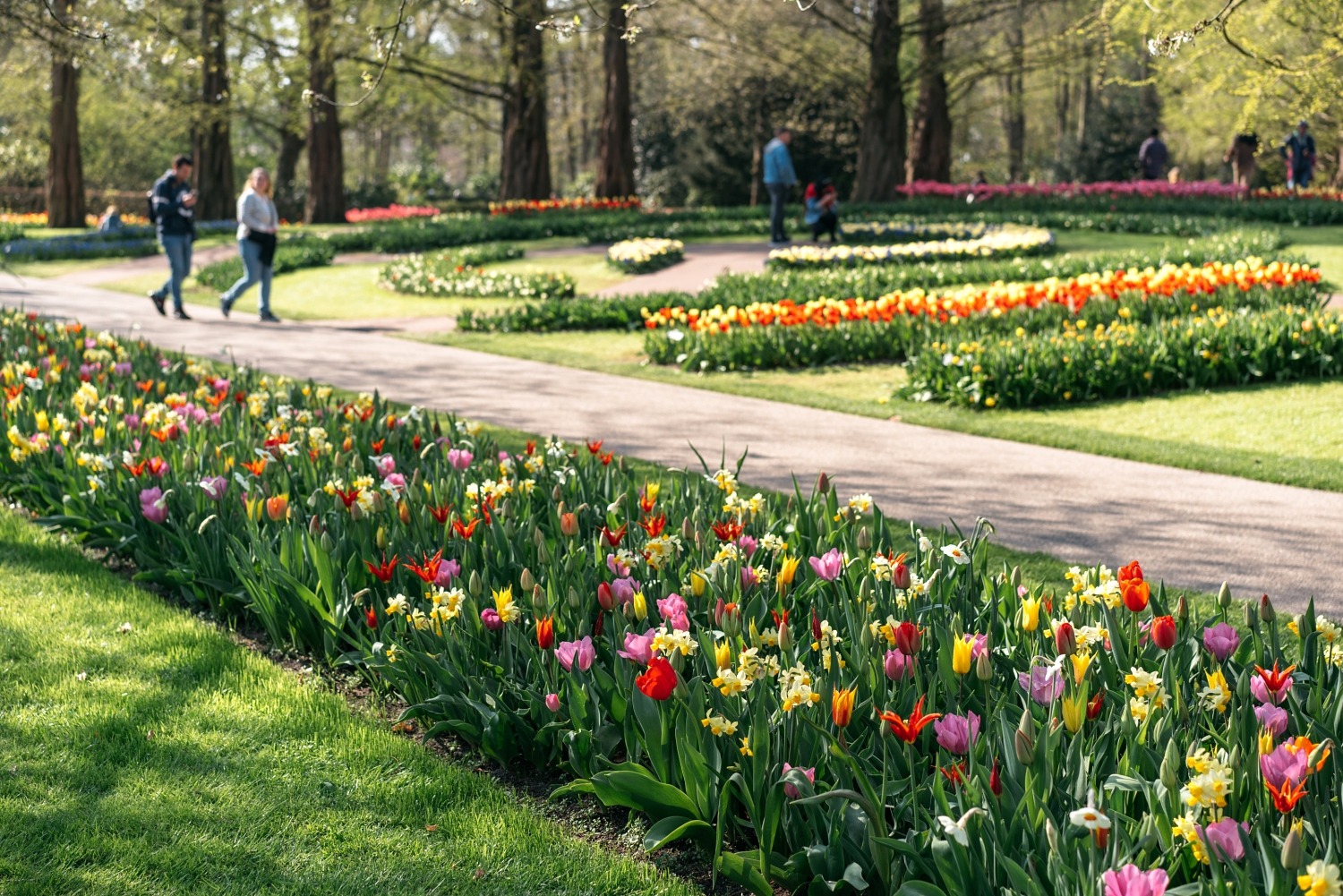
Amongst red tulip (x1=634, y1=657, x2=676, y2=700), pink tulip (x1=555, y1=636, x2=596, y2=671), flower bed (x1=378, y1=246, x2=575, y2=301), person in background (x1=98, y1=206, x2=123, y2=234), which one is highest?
person in background (x1=98, y1=206, x2=123, y2=234)

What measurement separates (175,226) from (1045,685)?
13360 mm

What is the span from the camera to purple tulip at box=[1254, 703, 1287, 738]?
8.66 feet

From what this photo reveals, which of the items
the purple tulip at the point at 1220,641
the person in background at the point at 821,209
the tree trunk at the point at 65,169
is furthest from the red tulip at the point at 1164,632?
the tree trunk at the point at 65,169


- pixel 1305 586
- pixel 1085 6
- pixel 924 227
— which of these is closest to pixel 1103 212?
pixel 924 227

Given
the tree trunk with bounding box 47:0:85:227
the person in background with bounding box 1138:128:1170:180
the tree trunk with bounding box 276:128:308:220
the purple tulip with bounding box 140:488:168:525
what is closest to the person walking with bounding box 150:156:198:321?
the purple tulip with bounding box 140:488:168:525

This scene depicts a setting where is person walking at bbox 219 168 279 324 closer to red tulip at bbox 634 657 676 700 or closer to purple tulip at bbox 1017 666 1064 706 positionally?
red tulip at bbox 634 657 676 700

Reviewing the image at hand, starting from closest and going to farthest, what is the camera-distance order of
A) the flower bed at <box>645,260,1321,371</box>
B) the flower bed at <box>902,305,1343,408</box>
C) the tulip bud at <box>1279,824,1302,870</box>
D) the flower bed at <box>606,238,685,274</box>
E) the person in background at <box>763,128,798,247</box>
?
the tulip bud at <box>1279,824,1302,870</box> → the flower bed at <box>902,305,1343,408</box> → the flower bed at <box>645,260,1321,371</box> → the flower bed at <box>606,238,685,274</box> → the person in background at <box>763,128,798,247</box>

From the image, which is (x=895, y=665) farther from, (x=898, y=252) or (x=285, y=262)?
(x=285, y=262)

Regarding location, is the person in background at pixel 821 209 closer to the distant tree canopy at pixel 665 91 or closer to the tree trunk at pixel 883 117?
the distant tree canopy at pixel 665 91

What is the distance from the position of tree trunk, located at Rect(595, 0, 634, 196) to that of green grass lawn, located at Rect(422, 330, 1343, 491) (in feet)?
54.2

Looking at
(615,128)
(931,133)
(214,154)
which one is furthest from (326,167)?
(931,133)

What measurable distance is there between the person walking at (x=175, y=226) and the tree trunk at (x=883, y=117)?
14000mm

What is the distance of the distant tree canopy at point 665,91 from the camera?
22.6 meters

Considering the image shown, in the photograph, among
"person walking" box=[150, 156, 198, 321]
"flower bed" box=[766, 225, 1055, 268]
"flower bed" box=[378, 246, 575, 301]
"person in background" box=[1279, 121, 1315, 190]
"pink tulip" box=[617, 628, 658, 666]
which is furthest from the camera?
"person in background" box=[1279, 121, 1315, 190]
